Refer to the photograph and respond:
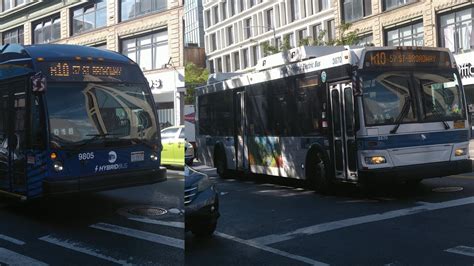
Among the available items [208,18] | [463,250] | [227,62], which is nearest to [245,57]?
[227,62]

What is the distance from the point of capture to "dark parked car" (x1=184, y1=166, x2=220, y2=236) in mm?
3611

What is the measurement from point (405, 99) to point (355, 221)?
2.41 metres

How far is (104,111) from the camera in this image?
2373mm

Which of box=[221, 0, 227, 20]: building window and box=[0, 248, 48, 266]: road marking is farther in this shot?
box=[221, 0, 227, 20]: building window

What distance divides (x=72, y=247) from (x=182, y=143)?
660mm

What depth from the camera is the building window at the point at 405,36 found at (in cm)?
771

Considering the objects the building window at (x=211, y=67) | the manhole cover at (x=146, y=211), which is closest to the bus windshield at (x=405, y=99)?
the building window at (x=211, y=67)

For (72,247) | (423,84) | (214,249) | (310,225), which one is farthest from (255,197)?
(72,247)

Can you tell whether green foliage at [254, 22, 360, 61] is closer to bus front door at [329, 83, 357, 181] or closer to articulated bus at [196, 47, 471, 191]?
articulated bus at [196, 47, 471, 191]

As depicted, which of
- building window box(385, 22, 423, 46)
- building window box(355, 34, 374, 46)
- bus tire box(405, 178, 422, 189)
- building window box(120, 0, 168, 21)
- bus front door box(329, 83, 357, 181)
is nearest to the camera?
building window box(120, 0, 168, 21)

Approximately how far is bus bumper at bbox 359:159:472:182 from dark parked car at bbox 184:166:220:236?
3999mm

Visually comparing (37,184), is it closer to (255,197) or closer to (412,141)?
(255,197)

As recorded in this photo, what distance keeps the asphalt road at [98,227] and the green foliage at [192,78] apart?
1.10 feet

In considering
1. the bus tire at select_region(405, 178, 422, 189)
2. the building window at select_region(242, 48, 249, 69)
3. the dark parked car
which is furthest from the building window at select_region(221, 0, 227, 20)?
the bus tire at select_region(405, 178, 422, 189)
